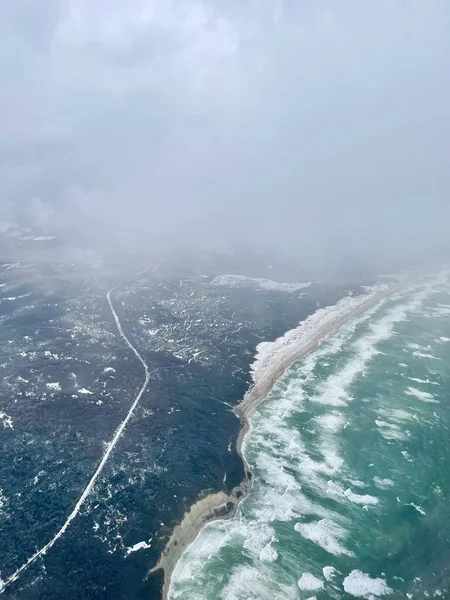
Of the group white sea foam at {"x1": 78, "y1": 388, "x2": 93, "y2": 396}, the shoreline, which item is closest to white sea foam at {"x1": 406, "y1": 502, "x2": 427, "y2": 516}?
the shoreline

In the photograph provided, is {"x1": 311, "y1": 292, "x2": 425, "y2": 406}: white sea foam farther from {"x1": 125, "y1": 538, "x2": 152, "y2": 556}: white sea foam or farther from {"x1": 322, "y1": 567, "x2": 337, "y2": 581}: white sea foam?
{"x1": 125, "y1": 538, "x2": 152, "y2": 556}: white sea foam

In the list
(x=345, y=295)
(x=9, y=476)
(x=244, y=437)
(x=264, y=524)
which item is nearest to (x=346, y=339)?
(x=345, y=295)

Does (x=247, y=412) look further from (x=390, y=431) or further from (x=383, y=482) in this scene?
(x=383, y=482)

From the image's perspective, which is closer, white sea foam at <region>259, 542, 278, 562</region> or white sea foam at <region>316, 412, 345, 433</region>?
white sea foam at <region>259, 542, 278, 562</region>

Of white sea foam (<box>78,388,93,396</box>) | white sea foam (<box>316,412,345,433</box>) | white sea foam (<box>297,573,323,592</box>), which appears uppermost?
white sea foam (<box>78,388,93,396</box>)

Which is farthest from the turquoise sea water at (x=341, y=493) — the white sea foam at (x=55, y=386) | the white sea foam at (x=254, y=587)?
the white sea foam at (x=55, y=386)

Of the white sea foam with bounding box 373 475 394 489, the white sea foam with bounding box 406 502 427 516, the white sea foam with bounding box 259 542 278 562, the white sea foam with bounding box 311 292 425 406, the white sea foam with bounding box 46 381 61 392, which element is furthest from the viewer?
the white sea foam with bounding box 311 292 425 406

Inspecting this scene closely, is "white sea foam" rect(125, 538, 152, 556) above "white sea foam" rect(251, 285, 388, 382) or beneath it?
beneath
